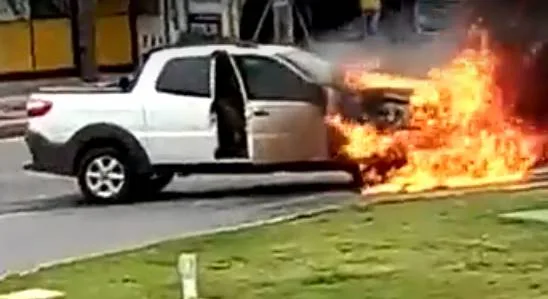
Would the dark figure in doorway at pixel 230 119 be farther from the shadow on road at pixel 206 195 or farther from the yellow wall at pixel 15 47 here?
the yellow wall at pixel 15 47

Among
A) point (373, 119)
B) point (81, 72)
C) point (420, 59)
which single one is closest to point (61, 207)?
point (373, 119)

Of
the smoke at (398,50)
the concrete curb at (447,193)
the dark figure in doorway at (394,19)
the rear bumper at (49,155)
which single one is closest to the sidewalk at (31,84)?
the dark figure in doorway at (394,19)

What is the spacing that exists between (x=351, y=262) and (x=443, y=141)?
5350 mm

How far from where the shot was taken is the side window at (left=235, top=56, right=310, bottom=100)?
56.5 feet

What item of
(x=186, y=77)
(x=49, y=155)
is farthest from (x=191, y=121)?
(x=49, y=155)

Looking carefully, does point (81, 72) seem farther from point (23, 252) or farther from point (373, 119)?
point (23, 252)

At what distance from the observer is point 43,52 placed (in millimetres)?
33719

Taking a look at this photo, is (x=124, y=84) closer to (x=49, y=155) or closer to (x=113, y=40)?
(x=49, y=155)

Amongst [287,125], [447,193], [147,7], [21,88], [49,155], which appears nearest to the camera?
[447,193]

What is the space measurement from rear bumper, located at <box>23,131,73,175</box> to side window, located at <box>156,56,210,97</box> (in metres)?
1.18

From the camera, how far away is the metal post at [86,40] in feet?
106

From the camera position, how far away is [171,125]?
17375 mm

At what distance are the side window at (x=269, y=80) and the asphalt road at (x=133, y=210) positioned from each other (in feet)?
3.28

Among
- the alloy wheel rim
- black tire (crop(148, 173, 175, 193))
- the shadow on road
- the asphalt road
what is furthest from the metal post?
the alloy wheel rim
